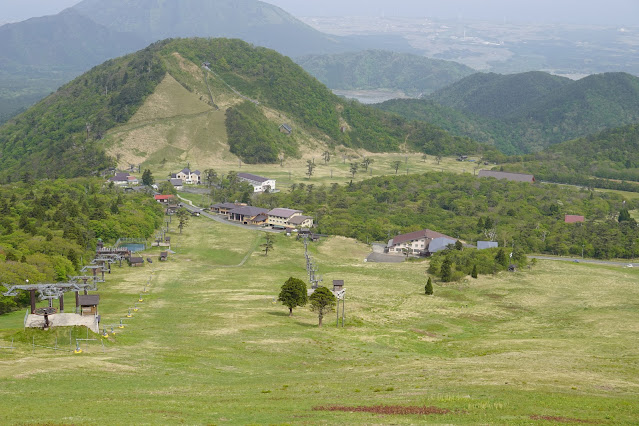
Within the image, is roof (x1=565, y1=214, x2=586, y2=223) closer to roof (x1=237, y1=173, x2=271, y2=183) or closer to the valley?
the valley

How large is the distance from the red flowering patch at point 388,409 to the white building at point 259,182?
110 m

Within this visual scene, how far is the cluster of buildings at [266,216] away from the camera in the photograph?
116 m

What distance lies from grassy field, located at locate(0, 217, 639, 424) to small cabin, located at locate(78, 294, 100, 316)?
279 cm

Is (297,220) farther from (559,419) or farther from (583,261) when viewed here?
(559,419)

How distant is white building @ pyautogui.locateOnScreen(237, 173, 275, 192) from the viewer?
14375 centimetres

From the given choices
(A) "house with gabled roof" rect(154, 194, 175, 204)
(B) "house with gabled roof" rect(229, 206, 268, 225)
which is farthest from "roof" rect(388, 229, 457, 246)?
(A) "house with gabled roof" rect(154, 194, 175, 204)

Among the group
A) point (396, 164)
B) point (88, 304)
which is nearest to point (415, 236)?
point (88, 304)

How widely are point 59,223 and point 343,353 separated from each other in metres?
54.9

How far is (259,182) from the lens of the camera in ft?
477

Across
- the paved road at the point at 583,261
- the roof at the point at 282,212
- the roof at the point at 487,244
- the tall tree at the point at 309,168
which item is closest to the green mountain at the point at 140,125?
the tall tree at the point at 309,168

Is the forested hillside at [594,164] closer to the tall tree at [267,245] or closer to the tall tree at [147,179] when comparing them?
the tall tree at [147,179]

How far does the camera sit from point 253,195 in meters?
138

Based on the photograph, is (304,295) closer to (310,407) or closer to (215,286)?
(215,286)

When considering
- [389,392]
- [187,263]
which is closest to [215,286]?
[187,263]
